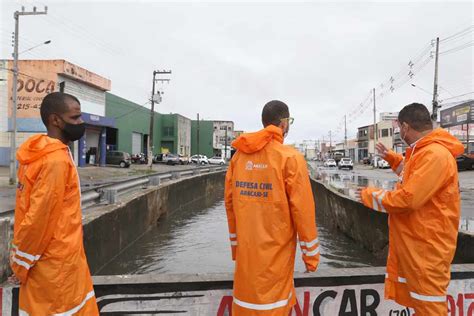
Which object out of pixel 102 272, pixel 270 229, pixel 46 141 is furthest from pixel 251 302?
pixel 102 272

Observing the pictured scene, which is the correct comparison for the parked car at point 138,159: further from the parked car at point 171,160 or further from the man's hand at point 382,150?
the man's hand at point 382,150

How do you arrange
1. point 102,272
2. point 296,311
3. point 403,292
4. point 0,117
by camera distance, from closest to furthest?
point 403,292
point 296,311
point 102,272
point 0,117

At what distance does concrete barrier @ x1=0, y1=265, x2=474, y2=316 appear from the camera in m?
3.11

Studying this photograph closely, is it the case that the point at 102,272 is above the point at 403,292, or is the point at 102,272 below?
below

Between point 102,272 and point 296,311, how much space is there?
496 centimetres

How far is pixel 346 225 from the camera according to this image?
11.4 metres

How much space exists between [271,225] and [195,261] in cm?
609

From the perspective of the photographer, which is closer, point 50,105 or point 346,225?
point 50,105

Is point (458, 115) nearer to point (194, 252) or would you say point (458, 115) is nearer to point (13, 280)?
point (194, 252)

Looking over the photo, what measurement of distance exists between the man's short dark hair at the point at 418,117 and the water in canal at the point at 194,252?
5.32 metres

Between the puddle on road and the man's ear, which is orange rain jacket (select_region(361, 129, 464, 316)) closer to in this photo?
the man's ear

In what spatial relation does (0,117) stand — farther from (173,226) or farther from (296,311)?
(296,311)

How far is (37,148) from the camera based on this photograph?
2.20 meters

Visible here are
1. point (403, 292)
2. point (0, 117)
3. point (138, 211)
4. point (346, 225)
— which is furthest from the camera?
point (0, 117)
